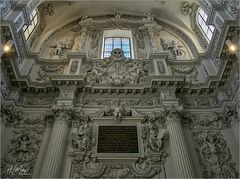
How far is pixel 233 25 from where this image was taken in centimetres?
905

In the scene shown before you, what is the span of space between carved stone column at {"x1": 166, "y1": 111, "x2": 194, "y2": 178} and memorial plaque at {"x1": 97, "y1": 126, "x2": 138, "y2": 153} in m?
1.33

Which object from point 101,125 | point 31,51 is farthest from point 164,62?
point 31,51

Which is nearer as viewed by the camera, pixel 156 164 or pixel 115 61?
pixel 156 164

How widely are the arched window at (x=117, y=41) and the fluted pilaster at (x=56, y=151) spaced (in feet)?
17.8

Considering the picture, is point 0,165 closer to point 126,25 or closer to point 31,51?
point 31,51

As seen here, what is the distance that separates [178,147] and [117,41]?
8090mm

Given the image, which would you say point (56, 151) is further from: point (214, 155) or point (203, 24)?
point (203, 24)

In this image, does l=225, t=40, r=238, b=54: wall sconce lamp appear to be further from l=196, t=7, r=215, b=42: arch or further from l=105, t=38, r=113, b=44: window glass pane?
l=105, t=38, r=113, b=44: window glass pane

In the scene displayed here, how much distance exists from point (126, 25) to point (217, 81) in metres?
7.28

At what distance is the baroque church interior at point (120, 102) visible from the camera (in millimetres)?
8961

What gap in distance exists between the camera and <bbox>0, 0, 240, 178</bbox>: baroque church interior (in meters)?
8.96

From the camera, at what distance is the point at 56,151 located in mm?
8820

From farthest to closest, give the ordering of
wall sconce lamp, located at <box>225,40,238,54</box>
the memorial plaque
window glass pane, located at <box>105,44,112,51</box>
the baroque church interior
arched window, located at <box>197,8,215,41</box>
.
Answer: window glass pane, located at <box>105,44,112,51</box> → arched window, located at <box>197,8,215,41</box> → the memorial plaque → wall sconce lamp, located at <box>225,40,238,54</box> → the baroque church interior

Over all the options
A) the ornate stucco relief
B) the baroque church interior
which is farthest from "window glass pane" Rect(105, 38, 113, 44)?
the ornate stucco relief
